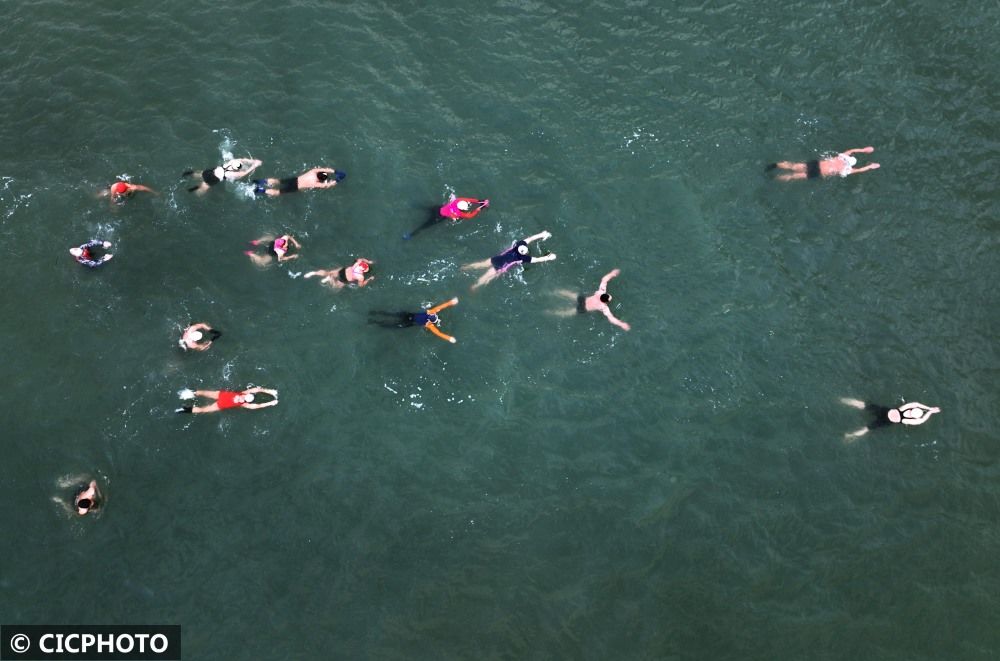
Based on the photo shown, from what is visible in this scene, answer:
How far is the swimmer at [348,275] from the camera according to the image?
25.8 metres

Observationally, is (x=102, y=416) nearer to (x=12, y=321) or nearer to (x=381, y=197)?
(x=12, y=321)

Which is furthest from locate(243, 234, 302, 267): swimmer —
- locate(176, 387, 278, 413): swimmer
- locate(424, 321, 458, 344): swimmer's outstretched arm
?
locate(424, 321, 458, 344): swimmer's outstretched arm

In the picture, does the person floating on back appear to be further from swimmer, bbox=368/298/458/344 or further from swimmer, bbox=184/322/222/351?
swimmer, bbox=368/298/458/344

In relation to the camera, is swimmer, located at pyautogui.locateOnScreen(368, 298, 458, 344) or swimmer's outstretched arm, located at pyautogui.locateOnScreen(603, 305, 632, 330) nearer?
swimmer, located at pyautogui.locateOnScreen(368, 298, 458, 344)

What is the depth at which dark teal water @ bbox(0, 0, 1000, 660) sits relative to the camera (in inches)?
920

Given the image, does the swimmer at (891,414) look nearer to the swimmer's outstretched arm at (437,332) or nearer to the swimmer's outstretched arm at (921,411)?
the swimmer's outstretched arm at (921,411)

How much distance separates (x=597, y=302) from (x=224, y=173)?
14.0m

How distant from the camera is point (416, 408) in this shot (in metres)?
25.2

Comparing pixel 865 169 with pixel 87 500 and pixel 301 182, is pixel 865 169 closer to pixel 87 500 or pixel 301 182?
pixel 301 182

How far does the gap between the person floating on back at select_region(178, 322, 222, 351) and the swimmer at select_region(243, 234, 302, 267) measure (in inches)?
114

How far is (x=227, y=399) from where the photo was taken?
24.8m

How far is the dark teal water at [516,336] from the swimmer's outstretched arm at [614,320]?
37cm

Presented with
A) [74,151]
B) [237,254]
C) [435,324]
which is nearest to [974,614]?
[435,324]

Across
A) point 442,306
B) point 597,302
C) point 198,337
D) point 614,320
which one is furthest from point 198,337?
point 614,320
